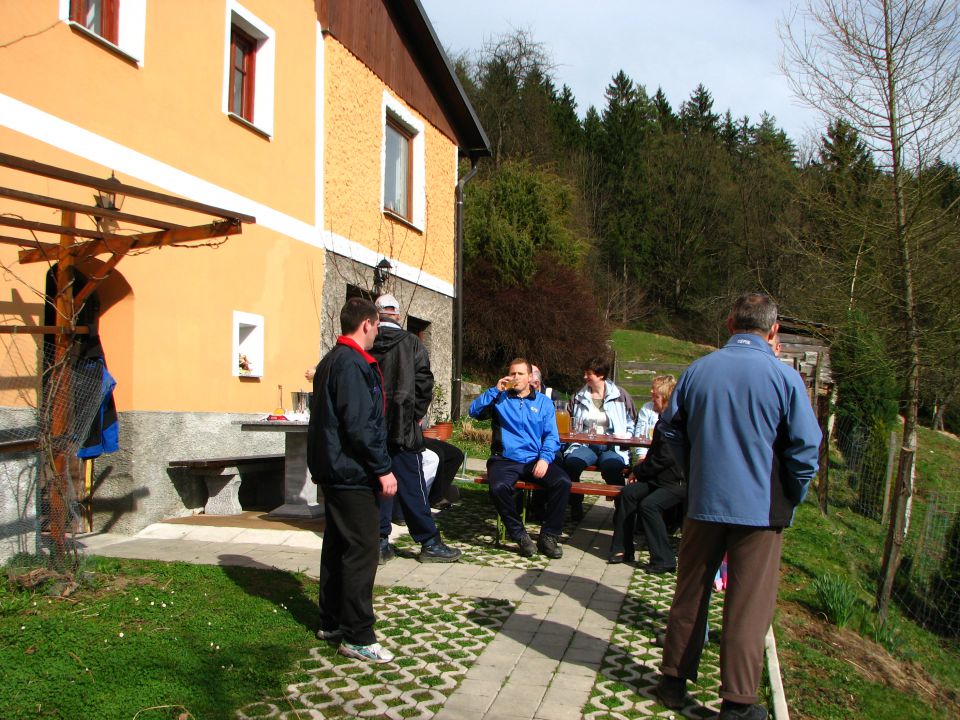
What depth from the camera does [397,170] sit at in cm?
1286

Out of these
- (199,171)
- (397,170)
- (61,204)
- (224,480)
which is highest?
(397,170)

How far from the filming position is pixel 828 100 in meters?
6.76

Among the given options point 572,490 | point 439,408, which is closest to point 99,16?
point 572,490

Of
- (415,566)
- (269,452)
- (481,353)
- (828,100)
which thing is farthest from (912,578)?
(481,353)

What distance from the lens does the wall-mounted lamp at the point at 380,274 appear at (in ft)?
35.9

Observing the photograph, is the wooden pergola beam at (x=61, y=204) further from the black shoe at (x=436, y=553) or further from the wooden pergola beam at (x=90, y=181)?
the black shoe at (x=436, y=553)

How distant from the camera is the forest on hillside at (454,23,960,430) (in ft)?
22.4

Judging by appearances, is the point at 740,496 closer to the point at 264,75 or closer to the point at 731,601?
the point at 731,601

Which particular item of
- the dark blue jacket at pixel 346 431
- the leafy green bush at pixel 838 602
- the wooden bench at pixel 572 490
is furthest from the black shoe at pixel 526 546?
the dark blue jacket at pixel 346 431

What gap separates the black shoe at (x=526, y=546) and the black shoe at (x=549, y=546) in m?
0.07

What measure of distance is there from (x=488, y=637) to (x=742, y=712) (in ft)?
4.66

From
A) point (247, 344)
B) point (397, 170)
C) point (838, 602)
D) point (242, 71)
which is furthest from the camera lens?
point (397, 170)

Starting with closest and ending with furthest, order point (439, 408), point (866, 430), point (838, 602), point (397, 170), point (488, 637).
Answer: point (488, 637)
point (838, 602)
point (397, 170)
point (439, 408)
point (866, 430)

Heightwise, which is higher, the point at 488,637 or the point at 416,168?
the point at 416,168
